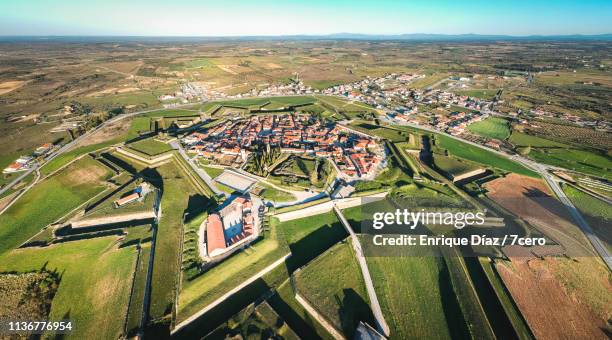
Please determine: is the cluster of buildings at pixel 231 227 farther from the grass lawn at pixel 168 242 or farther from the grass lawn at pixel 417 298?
the grass lawn at pixel 417 298

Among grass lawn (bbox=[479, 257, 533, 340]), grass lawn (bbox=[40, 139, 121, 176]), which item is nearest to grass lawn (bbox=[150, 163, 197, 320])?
grass lawn (bbox=[40, 139, 121, 176])

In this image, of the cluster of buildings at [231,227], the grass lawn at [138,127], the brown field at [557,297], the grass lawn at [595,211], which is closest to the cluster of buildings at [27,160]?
the grass lawn at [138,127]

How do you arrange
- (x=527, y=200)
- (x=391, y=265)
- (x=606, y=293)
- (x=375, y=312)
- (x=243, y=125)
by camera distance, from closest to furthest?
1. (x=375, y=312)
2. (x=606, y=293)
3. (x=391, y=265)
4. (x=527, y=200)
5. (x=243, y=125)

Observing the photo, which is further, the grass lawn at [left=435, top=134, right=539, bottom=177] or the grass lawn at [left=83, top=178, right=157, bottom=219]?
the grass lawn at [left=435, top=134, right=539, bottom=177]

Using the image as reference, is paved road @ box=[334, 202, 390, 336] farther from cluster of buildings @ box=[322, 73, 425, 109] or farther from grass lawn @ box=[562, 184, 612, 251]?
cluster of buildings @ box=[322, 73, 425, 109]

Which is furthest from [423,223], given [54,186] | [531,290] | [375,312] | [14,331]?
[54,186]

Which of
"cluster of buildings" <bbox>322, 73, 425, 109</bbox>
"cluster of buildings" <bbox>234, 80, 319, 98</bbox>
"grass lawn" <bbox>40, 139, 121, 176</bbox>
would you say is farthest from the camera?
"cluster of buildings" <bbox>234, 80, 319, 98</bbox>

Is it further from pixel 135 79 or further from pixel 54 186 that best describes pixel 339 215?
pixel 135 79
